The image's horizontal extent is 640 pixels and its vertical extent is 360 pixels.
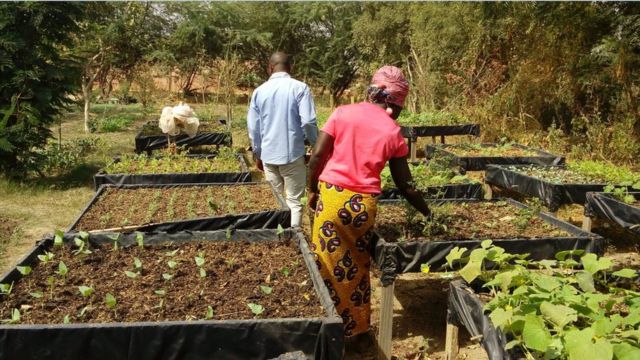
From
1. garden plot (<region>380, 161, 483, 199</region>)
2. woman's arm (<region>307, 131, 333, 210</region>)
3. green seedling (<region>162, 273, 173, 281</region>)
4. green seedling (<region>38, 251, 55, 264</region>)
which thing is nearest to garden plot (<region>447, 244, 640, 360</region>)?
woman's arm (<region>307, 131, 333, 210</region>)

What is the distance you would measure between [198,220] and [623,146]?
7940mm

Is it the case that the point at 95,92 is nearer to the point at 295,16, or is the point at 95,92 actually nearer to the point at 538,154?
the point at 295,16

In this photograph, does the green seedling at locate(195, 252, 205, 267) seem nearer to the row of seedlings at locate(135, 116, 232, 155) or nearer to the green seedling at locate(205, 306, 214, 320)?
the green seedling at locate(205, 306, 214, 320)

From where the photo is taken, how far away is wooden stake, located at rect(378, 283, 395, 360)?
3295mm

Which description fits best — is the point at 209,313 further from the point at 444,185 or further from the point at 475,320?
the point at 444,185

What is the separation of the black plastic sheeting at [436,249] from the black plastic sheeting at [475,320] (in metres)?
0.63

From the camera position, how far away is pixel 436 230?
3.73 metres

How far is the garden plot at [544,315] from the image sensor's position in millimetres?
1804

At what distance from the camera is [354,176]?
3184mm

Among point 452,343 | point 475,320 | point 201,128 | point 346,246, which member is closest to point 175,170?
point 346,246

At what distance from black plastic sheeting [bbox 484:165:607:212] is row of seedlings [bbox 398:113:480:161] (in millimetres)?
4231

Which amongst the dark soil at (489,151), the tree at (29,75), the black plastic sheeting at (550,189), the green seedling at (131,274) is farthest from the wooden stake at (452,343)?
the tree at (29,75)

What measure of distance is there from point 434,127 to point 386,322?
8146 mm

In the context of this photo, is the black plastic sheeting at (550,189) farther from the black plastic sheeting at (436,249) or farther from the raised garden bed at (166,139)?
the raised garden bed at (166,139)
